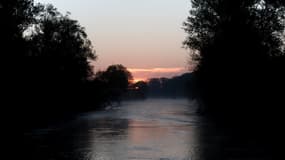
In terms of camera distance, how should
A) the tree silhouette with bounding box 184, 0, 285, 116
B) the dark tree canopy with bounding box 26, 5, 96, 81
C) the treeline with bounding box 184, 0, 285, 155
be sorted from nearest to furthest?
Result: 1. the treeline with bounding box 184, 0, 285, 155
2. the tree silhouette with bounding box 184, 0, 285, 116
3. the dark tree canopy with bounding box 26, 5, 96, 81

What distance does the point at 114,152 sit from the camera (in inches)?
952

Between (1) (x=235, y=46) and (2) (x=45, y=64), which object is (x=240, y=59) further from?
(2) (x=45, y=64)

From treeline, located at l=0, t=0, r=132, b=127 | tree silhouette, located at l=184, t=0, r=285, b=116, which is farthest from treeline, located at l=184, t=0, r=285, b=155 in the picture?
treeline, located at l=0, t=0, r=132, b=127

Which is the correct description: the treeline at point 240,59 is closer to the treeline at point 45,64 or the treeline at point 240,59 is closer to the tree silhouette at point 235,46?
the tree silhouette at point 235,46

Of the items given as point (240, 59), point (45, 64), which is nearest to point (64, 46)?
point (45, 64)

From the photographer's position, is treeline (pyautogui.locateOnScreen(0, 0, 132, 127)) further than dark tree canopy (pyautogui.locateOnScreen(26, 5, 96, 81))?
No

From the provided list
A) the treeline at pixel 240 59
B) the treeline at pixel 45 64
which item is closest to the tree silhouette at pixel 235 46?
the treeline at pixel 240 59

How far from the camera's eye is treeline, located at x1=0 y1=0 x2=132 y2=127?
4603 cm

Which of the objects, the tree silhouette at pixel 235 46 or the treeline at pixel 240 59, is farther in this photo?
the tree silhouette at pixel 235 46

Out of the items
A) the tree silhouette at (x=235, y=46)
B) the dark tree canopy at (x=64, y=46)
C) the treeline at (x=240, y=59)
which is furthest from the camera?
the dark tree canopy at (x=64, y=46)

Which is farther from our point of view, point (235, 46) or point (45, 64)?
point (45, 64)

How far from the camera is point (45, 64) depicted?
213ft

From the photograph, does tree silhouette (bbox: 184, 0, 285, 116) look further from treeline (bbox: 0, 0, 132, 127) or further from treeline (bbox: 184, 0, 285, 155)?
treeline (bbox: 0, 0, 132, 127)

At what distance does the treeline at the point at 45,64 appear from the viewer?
151ft
